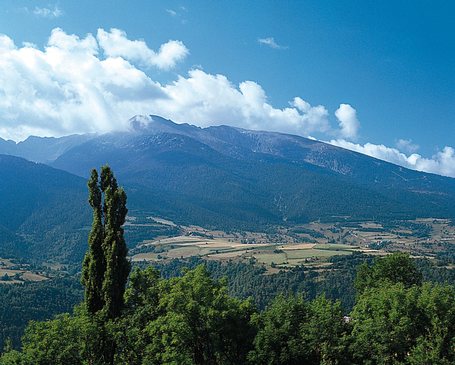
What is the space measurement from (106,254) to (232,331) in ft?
32.0

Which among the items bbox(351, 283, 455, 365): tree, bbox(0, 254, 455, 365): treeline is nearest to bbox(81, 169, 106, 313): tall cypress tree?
bbox(0, 254, 455, 365): treeline

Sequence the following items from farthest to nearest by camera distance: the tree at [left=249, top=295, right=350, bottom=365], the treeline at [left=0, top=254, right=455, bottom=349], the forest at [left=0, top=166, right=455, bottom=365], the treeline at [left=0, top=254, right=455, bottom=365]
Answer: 1. the treeline at [left=0, top=254, right=455, bottom=349]
2. the tree at [left=249, top=295, right=350, bottom=365]
3. the forest at [left=0, top=166, right=455, bottom=365]
4. the treeline at [left=0, top=254, right=455, bottom=365]

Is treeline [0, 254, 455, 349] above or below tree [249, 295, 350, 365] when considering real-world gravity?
below

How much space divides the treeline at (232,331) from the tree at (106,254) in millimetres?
1000

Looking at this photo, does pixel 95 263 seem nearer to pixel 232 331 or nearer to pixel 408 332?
pixel 232 331

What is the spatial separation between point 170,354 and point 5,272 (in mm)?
157546

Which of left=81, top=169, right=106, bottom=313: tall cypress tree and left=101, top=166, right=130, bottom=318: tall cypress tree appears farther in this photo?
left=81, top=169, right=106, bottom=313: tall cypress tree

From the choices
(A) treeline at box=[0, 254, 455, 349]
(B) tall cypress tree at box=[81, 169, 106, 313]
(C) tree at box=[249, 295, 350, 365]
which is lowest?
Result: (A) treeline at box=[0, 254, 455, 349]

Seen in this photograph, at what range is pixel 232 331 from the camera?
30.2 meters

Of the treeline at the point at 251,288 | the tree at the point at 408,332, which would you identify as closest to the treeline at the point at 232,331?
the tree at the point at 408,332

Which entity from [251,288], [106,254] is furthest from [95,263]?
[251,288]

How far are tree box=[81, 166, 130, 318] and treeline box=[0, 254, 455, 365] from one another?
1.00 meters

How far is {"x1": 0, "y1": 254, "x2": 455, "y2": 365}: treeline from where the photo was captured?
26812mm

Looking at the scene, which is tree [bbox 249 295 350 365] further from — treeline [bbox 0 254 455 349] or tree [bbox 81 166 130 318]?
treeline [bbox 0 254 455 349]
